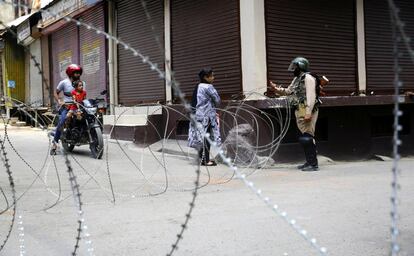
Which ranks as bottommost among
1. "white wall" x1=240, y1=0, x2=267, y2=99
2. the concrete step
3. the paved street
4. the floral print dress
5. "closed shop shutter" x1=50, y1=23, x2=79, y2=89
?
the paved street

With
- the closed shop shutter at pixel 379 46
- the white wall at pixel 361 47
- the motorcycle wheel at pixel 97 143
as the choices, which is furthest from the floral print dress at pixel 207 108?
the closed shop shutter at pixel 379 46

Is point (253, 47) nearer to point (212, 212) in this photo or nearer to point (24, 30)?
point (212, 212)

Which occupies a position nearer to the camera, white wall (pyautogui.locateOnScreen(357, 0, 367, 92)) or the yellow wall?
white wall (pyautogui.locateOnScreen(357, 0, 367, 92))

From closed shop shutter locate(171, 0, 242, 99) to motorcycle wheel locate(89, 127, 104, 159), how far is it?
7.87ft

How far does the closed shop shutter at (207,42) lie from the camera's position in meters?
10.2

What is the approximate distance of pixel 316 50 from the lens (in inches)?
426

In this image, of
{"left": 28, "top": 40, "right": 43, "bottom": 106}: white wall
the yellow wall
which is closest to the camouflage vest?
{"left": 28, "top": 40, "right": 43, "bottom": 106}: white wall

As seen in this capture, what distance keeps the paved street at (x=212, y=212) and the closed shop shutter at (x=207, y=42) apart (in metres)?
2.29

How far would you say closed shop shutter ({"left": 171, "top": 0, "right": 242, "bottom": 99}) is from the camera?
401 inches

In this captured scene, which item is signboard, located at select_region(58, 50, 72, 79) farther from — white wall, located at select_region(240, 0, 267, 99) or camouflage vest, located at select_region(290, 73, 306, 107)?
camouflage vest, located at select_region(290, 73, 306, 107)

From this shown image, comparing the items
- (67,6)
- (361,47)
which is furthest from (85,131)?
(67,6)

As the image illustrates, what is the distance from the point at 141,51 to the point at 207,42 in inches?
111

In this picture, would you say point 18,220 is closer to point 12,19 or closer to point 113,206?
point 113,206

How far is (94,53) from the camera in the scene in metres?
15.6
